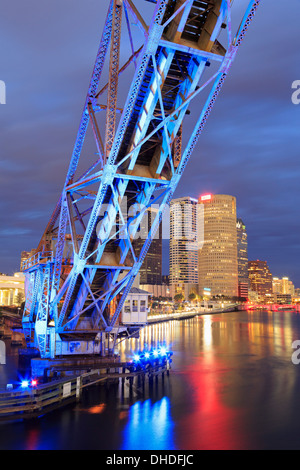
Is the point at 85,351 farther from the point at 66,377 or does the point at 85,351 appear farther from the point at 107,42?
the point at 107,42

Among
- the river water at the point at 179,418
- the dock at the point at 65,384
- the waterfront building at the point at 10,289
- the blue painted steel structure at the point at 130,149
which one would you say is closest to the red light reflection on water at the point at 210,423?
the river water at the point at 179,418

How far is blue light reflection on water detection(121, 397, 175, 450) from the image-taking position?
19609 millimetres

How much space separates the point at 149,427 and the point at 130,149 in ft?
47.6

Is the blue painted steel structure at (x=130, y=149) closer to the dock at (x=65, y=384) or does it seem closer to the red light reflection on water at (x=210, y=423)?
Result: the dock at (x=65, y=384)

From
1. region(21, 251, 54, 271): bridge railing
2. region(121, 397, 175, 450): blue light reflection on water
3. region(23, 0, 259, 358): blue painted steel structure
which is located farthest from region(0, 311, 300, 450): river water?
region(21, 251, 54, 271): bridge railing

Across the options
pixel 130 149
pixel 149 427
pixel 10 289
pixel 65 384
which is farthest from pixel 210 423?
pixel 10 289

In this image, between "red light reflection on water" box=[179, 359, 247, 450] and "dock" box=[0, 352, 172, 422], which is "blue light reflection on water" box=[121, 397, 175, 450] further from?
"dock" box=[0, 352, 172, 422]

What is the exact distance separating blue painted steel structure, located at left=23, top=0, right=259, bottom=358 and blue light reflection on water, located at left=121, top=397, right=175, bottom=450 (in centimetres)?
693

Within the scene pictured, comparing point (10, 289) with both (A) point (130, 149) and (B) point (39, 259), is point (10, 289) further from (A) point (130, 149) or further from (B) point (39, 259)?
(A) point (130, 149)

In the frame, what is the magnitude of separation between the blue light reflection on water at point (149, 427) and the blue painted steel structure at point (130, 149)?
22.7 feet

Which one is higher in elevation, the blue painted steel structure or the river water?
the blue painted steel structure

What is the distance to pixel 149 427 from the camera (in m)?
21.6

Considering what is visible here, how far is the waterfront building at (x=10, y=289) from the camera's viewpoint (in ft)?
408
